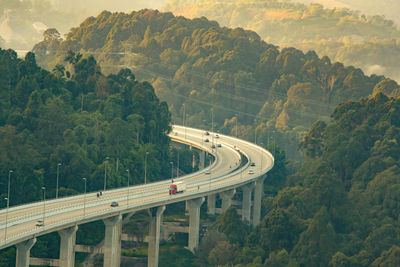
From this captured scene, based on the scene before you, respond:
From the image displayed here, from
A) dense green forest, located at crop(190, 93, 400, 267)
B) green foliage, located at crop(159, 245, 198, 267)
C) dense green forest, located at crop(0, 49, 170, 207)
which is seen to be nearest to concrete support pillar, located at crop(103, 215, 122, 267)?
green foliage, located at crop(159, 245, 198, 267)

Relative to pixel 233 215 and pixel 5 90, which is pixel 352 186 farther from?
pixel 5 90

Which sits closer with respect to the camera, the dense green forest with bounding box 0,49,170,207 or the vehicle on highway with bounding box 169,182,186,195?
the vehicle on highway with bounding box 169,182,186,195

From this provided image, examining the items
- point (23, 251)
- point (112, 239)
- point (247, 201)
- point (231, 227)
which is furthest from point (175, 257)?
point (23, 251)

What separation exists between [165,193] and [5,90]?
4781cm

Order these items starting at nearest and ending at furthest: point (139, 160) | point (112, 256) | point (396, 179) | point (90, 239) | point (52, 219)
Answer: point (52, 219) < point (112, 256) < point (90, 239) < point (396, 179) < point (139, 160)

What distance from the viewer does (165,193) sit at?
15238 centimetres

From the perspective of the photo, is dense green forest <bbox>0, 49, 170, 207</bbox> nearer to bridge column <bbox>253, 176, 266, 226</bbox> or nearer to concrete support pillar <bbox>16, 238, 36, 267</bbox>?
bridge column <bbox>253, 176, 266, 226</bbox>

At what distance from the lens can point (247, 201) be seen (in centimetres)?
18425

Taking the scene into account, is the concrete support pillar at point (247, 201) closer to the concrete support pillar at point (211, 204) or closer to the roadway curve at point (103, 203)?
the roadway curve at point (103, 203)

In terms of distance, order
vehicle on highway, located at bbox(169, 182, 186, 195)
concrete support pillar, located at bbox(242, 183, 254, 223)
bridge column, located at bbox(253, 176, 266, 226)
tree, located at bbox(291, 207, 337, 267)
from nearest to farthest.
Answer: tree, located at bbox(291, 207, 337, 267)
vehicle on highway, located at bbox(169, 182, 186, 195)
concrete support pillar, located at bbox(242, 183, 254, 223)
bridge column, located at bbox(253, 176, 266, 226)

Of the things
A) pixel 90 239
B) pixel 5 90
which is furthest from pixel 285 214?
pixel 5 90

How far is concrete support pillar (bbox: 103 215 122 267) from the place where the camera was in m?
135

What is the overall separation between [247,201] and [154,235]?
123 ft

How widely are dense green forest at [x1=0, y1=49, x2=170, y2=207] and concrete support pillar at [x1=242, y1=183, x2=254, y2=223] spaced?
17376mm
